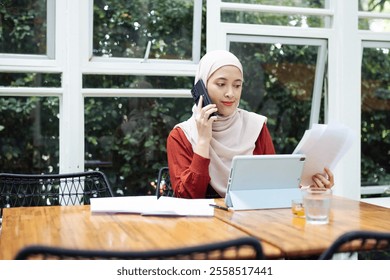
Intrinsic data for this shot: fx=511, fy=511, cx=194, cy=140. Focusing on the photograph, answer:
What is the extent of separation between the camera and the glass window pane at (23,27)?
2949 millimetres

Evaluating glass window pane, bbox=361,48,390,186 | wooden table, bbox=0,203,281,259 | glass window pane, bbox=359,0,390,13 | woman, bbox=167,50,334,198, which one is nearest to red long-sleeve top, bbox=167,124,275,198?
woman, bbox=167,50,334,198

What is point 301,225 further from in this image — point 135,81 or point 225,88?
point 135,81

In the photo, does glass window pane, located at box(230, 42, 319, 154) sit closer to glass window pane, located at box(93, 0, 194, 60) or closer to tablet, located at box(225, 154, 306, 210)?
glass window pane, located at box(93, 0, 194, 60)

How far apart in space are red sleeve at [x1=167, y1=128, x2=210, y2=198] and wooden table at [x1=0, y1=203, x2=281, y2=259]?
506 mm

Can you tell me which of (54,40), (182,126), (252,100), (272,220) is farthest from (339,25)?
(272,220)

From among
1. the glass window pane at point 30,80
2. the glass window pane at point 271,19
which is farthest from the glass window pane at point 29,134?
the glass window pane at point 271,19

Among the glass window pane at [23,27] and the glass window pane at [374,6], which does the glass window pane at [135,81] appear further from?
the glass window pane at [374,6]

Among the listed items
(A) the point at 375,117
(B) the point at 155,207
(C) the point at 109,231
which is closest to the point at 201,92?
(B) the point at 155,207

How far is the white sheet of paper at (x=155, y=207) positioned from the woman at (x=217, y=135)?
1.17ft

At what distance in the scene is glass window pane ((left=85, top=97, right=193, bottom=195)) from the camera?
315cm

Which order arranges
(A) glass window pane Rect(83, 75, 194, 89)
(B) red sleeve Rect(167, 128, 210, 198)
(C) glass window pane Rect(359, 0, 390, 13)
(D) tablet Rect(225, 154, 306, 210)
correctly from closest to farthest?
(D) tablet Rect(225, 154, 306, 210) → (B) red sleeve Rect(167, 128, 210, 198) → (A) glass window pane Rect(83, 75, 194, 89) → (C) glass window pane Rect(359, 0, 390, 13)

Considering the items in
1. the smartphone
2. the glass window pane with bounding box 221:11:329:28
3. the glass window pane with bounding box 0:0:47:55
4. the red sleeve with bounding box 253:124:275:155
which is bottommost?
the red sleeve with bounding box 253:124:275:155
